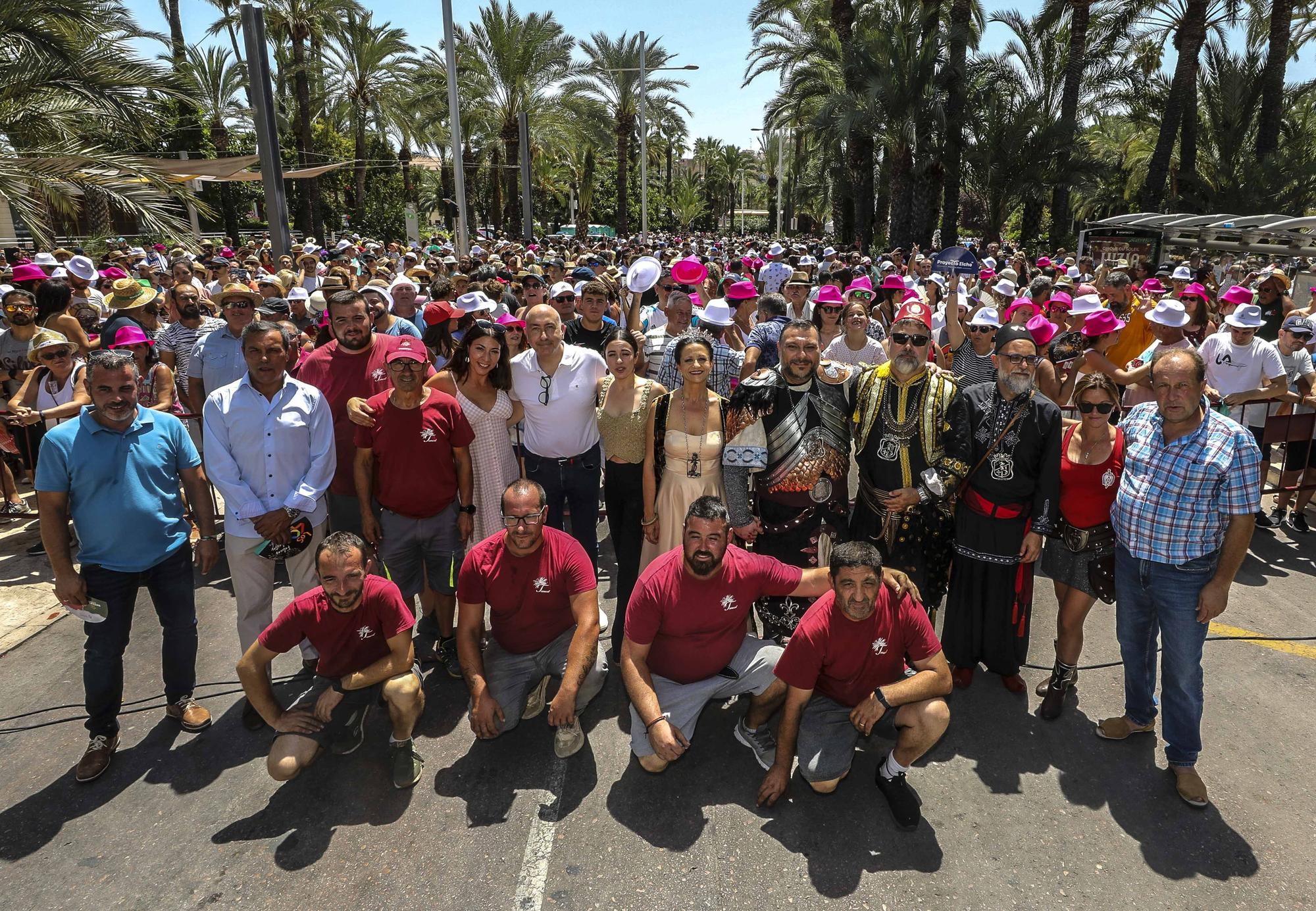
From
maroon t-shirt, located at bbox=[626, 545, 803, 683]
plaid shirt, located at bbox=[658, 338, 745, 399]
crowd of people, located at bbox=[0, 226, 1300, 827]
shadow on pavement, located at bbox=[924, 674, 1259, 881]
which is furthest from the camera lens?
plaid shirt, located at bbox=[658, 338, 745, 399]

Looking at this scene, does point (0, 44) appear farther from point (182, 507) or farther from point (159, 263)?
point (182, 507)

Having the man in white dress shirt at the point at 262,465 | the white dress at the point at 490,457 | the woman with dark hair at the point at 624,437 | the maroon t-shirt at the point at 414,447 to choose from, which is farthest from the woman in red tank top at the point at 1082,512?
the man in white dress shirt at the point at 262,465

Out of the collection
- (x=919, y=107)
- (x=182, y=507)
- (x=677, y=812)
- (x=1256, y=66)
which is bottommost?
(x=677, y=812)

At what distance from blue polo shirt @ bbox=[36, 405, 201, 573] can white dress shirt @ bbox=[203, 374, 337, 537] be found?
248 mm

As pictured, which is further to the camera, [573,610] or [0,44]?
[0,44]

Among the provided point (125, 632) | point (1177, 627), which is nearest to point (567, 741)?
point (125, 632)

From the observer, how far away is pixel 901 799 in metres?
3.60

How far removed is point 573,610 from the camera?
420 centimetres

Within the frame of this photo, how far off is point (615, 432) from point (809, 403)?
113cm

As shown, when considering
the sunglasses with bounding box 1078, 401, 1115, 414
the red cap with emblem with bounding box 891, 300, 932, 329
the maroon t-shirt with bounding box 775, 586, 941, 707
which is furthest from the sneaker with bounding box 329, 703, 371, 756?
the sunglasses with bounding box 1078, 401, 1115, 414

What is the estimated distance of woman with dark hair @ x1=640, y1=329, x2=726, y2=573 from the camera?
15.0ft

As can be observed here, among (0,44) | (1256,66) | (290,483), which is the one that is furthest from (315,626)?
(1256,66)

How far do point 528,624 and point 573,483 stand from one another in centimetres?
111

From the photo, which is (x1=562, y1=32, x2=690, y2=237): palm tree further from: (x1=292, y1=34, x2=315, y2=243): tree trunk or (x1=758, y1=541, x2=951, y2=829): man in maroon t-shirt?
(x1=758, y1=541, x2=951, y2=829): man in maroon t-shirt
